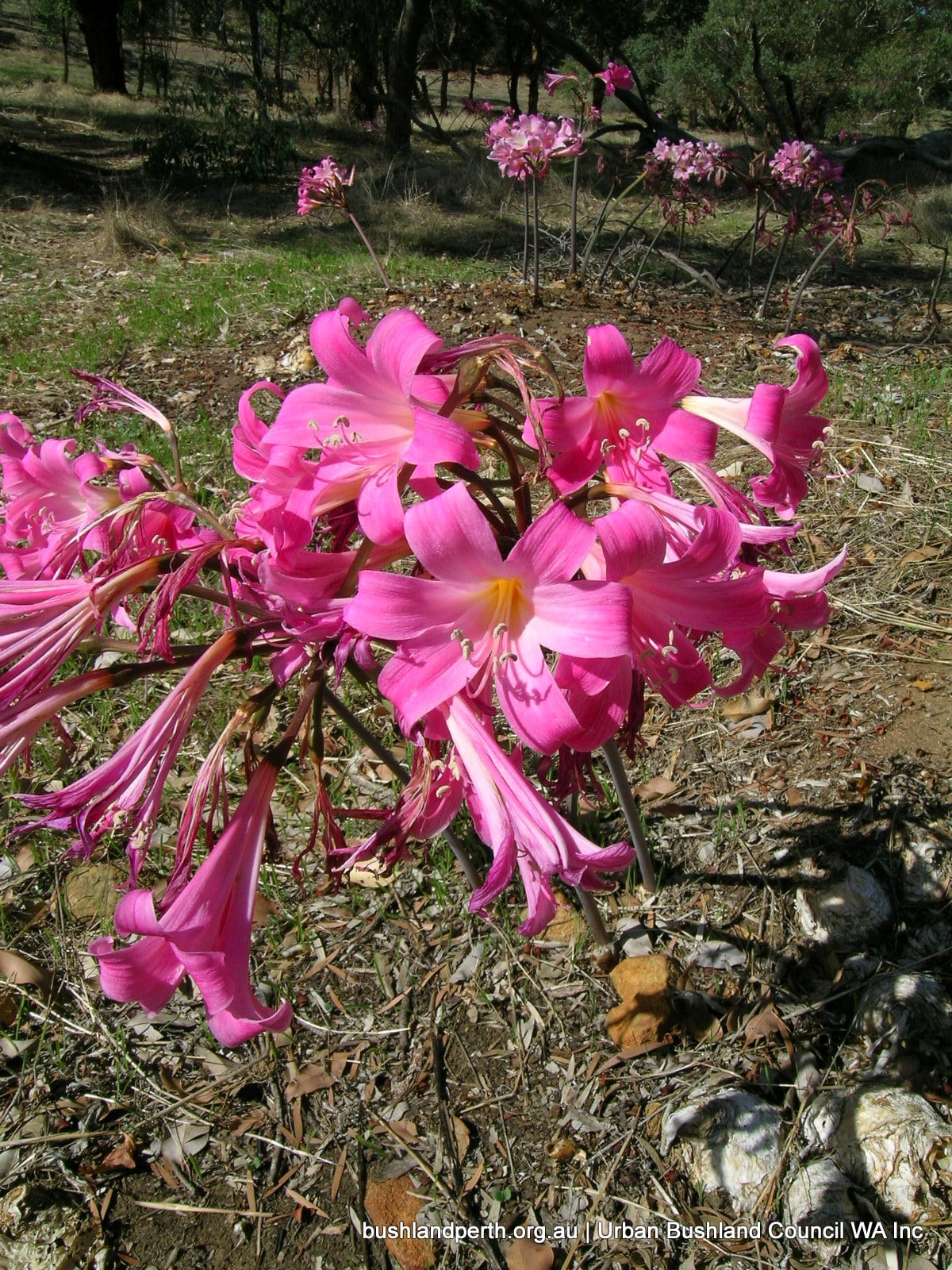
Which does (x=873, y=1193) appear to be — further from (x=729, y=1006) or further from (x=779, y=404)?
(x=779, y=404)

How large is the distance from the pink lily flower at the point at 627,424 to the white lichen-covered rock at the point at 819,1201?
1.40m

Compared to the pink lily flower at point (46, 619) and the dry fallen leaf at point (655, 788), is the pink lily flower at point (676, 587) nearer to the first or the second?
the pink lily flower at point (46, 619)

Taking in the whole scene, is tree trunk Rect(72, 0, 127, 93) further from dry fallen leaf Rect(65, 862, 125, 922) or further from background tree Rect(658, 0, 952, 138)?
dry fallen leaf Rect(65, 862, 125, 922)

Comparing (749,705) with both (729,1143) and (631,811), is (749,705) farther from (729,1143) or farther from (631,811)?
(729,1143)

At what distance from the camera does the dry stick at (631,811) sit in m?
1.65

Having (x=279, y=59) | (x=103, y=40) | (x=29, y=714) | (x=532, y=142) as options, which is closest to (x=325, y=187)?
(x=532, y=142)

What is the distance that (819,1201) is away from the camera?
158cm

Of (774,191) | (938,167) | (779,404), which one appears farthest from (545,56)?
(779,404)

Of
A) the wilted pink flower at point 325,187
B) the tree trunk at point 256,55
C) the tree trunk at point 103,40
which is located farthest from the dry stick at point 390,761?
the tree trunk at point 103,40

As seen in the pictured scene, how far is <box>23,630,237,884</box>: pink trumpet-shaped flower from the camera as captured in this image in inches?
41.6

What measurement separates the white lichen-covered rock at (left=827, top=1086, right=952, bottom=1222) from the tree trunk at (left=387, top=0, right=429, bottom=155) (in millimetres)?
13848

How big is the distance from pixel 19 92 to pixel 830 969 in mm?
27496

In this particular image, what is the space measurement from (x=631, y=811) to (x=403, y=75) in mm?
14387

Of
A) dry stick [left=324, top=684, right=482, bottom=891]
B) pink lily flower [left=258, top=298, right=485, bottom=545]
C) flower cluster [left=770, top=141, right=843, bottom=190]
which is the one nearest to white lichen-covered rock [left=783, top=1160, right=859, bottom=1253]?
dry stick [left=324, top=684, right=482, bottom=891]
